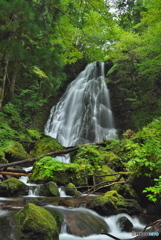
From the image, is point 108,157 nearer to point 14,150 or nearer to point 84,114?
point 14,150

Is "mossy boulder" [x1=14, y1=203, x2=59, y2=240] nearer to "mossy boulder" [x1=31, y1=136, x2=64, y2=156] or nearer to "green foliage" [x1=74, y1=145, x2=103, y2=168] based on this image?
"green foliage" [x1=74, y1=145, x2=103, y2=168]

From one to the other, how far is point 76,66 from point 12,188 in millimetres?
20609

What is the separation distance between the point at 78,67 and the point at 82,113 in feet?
27.5

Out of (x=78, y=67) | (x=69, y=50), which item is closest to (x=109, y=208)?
(x=69, y=50)

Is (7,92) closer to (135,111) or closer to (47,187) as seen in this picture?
(47,187)

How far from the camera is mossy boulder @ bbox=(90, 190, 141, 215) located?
4.68 m

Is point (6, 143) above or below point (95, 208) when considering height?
above

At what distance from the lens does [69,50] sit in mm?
9453

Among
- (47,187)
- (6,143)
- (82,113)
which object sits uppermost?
(82,113)

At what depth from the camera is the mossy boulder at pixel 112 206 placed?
468cm

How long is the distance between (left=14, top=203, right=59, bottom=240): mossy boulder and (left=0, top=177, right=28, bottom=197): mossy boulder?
2432mm

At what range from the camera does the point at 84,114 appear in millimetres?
18297

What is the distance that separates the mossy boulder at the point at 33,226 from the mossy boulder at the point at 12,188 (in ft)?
7.98

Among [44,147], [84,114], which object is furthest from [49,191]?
[84,114]
